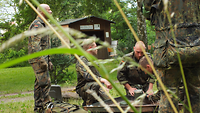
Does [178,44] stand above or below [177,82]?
above

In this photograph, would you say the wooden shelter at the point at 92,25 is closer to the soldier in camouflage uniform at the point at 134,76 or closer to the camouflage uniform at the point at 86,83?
the soldier in camouflage uniform at the point at 134,76

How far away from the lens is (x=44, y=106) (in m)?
3.43

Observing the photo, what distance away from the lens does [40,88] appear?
348 cm

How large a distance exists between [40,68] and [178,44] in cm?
221

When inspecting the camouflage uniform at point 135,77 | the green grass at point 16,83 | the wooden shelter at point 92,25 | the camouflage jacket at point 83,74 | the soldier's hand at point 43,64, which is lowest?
the green grass at point 16,83

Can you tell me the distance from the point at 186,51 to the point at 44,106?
2416 mm

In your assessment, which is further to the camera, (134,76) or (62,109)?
(134,76)

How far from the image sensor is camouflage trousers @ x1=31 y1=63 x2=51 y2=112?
11.1 feet

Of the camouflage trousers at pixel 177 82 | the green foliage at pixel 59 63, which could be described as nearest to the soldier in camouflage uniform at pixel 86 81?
the camouflage trousers at pixel 177 82

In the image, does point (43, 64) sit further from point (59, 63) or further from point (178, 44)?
point (59, 63)

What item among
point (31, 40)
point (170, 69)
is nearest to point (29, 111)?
point (31, 40)

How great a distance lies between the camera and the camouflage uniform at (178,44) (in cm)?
196

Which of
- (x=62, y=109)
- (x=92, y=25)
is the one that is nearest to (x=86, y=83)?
(x=62, y=109)

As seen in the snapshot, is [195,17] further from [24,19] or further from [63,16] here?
[63,16]
